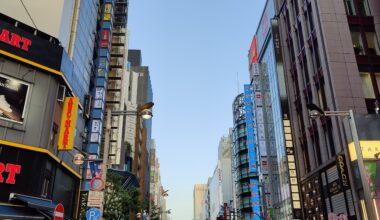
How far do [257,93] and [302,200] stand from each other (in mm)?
26101

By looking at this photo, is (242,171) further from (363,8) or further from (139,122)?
(363,8)

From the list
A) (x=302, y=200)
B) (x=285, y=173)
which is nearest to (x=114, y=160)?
(x=285, y=173)

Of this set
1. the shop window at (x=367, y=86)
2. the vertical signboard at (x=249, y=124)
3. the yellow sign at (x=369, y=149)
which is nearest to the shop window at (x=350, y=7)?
the shop window at (x=367, y=86)

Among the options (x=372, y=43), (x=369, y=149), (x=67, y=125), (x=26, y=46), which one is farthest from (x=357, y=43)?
(x=26, y=46)

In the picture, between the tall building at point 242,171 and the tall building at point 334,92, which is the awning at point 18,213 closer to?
the tall building at point 334,92

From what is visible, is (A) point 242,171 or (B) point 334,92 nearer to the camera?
(B) point 334,92

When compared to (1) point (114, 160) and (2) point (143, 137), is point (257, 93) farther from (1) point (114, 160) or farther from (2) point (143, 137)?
(2) point (143, 137)

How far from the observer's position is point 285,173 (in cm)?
4950

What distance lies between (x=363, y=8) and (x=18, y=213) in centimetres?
3511

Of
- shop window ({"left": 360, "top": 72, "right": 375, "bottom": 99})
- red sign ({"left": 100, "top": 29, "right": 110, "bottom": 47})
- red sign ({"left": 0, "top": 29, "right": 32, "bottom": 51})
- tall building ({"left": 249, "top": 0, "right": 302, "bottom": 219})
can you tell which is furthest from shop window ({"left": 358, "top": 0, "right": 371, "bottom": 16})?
red sign ({"left": 100, "top": 29, "right": 110, "bottom": 47})

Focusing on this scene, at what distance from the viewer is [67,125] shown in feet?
83.3

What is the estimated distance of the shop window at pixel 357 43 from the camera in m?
34.0

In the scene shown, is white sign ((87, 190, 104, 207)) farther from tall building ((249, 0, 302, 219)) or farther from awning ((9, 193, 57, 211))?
tall building ((249, 0, 302, 219))

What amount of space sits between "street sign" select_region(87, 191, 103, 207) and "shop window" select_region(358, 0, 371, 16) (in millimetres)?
32585
